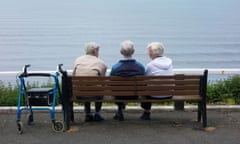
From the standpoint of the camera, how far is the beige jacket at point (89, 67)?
729 centimetres

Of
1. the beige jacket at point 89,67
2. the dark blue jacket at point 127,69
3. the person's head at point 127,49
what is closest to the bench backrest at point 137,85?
the dark blue jacket at point 127,69

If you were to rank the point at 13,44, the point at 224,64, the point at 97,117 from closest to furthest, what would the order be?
the point at 97,117 → the point at 224,64 → the point at 13,44

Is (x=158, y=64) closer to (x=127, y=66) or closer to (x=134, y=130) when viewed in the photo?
(x=127, y=66)

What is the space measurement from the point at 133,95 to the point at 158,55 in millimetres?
755

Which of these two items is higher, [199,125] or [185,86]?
[185,86]

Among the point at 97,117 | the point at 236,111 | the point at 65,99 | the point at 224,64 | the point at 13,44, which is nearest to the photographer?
Answer: the point at 65,99

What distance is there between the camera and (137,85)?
700cm

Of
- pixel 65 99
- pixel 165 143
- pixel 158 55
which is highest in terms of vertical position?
pixel 158 55

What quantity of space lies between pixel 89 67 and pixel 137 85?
772 millimetres

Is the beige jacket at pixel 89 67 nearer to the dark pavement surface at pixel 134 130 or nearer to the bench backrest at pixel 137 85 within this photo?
the bench backrest at pixel 137 85

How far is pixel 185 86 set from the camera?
7.02m

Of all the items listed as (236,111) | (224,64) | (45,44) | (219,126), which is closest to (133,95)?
(219,126)

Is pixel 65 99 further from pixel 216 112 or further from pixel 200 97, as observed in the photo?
pixel 216 112

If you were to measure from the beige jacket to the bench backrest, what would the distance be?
0.31m
